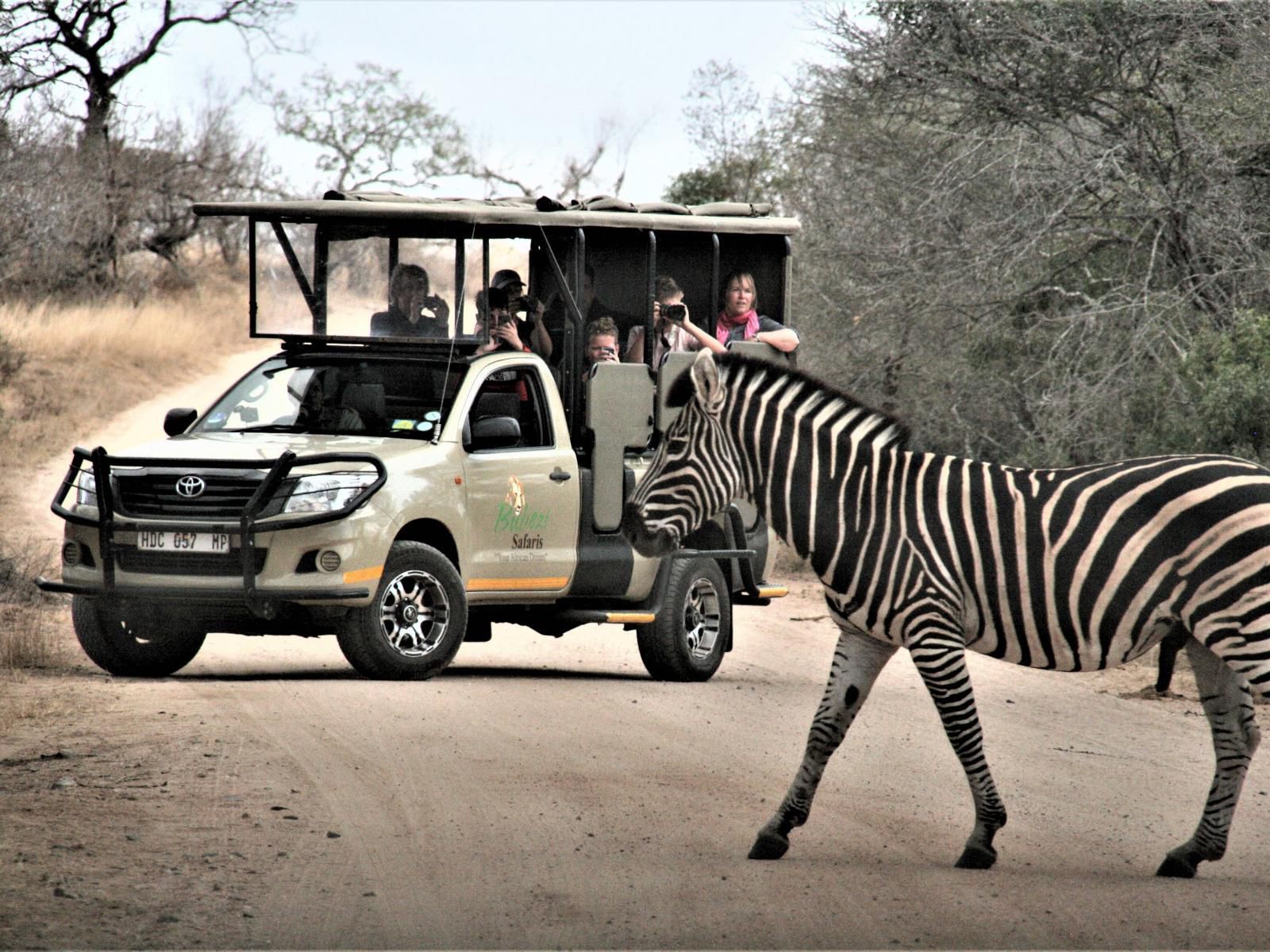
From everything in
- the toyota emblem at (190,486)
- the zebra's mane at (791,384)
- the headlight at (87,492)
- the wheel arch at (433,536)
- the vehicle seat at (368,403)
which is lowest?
the wheel arch at (433,536)

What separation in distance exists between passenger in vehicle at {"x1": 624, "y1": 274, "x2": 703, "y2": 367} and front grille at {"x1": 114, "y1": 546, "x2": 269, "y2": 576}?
3440 mm

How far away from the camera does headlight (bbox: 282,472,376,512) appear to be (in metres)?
11.0

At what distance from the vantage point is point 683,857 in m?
7.16

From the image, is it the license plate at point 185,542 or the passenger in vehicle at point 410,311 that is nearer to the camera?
the license plate at point 185,542

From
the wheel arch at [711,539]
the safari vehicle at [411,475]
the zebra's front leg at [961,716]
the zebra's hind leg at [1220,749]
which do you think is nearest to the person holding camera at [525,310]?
the safari vehicle at [411,475]

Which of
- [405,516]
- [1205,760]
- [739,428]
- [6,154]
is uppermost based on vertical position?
[6,154]

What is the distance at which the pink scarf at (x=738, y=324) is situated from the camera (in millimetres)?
13562

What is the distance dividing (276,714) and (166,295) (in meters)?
33.0

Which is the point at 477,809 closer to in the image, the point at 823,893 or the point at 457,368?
the point at 823,893

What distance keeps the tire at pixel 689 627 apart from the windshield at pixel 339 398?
80.0 inches

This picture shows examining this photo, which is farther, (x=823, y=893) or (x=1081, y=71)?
(x=1081, y=71)

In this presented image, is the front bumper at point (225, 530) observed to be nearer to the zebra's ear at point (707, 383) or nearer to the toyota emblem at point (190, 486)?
the toyota emblem at point (190, 486)

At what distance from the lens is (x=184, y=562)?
Answer: 10969 mm

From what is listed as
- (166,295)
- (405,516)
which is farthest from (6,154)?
(405,516)
